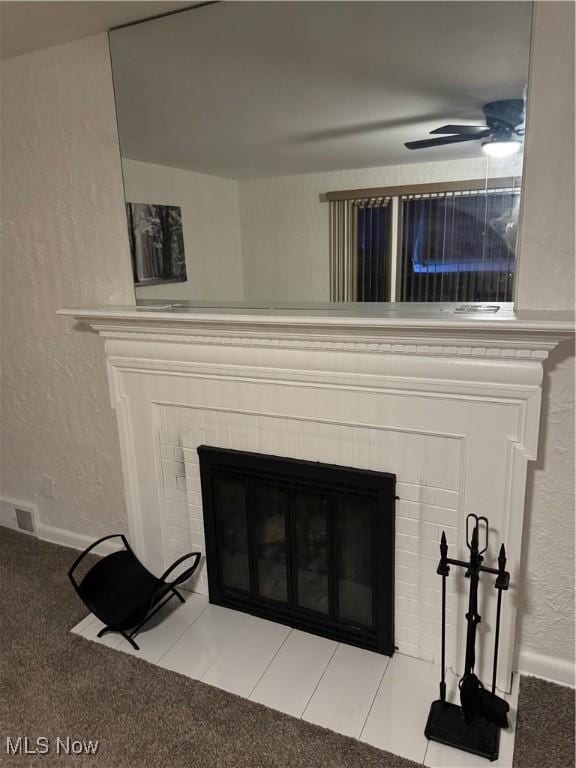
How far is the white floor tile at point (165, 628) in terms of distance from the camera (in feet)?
7.17

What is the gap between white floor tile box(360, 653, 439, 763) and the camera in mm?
1754

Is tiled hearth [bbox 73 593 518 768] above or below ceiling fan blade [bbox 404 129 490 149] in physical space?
below

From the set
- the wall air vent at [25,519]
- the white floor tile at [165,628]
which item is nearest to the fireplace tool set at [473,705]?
the white floor tile at [165,628]

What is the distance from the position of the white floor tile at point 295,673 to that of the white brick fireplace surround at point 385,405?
12.3 inches

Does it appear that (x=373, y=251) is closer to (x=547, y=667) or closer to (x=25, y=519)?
(x=547, y=667)

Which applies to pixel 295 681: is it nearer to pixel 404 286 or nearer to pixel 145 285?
pixel 404 286

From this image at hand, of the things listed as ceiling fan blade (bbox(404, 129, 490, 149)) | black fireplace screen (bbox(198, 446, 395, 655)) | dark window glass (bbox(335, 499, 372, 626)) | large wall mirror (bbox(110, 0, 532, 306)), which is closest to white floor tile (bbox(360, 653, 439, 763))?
black fireplace screen (bbox(198, 446, 395, 655))

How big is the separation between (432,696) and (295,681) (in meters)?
0.47

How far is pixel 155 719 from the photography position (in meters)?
1.87

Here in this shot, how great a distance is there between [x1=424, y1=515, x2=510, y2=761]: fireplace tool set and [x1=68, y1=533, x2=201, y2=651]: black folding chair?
41.9 inches

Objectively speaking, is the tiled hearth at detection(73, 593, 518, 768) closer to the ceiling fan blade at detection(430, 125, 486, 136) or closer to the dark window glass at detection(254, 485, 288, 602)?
the dark window glass at detection(254, 485, 288, 602)

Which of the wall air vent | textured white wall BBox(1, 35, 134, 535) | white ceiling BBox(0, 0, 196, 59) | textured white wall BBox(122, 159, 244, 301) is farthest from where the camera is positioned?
the wall air vent

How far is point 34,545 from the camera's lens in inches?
116

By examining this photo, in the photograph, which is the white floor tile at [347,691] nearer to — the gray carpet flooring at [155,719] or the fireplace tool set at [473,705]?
the gray carpet flooring at [155,719]
